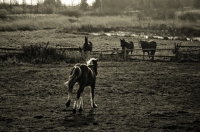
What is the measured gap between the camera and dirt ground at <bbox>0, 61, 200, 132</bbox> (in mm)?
6570

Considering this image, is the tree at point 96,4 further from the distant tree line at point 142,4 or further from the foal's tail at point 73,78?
the foal's tail at point 73,78

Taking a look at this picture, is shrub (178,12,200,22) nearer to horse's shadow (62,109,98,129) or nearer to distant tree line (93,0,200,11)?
distant tree line (93,0,200,11)

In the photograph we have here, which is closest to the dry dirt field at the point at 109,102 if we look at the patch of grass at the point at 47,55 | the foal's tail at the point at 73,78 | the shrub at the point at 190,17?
the foal's tail at the point at 73,78

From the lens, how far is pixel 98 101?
29.3 feet

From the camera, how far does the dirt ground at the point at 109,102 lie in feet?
21.6

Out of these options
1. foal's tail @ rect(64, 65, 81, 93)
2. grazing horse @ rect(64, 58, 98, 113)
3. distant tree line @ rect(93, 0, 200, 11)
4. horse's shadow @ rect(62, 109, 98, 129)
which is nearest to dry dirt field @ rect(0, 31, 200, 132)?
horse's shadow @ rect(62, 109, 98, 129)

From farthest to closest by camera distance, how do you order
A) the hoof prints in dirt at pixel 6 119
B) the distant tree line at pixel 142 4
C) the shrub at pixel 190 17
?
the distant tree line at pixel 142 4
the shrub at pixel 190 17
the hoof prints in dirt at pixel 6 119

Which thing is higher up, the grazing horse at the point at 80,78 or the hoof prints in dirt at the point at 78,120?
the grazing horse at the point at 80,78

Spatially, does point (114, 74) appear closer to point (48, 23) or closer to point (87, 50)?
point (87, 50)

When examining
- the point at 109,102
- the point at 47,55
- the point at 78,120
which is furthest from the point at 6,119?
the point at 47,55

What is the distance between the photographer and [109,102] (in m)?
8.78

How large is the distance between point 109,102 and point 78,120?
6.76 feet

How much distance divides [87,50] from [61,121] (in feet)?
45.4

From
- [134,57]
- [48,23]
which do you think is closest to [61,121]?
[134,57]
